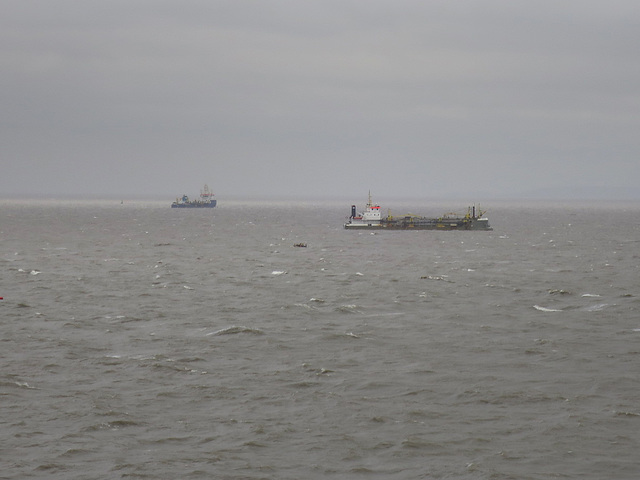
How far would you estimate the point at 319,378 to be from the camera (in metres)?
31.0

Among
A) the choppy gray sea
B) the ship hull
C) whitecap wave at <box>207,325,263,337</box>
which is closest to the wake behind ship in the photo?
the ship hull

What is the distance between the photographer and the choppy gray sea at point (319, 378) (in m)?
22.3

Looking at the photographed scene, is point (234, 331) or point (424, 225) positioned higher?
point (424, 225)

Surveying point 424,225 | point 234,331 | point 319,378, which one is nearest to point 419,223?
point 424,225

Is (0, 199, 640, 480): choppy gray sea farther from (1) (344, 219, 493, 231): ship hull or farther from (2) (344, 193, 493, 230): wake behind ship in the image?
(2) (344, 193, 493, 230): wake behind ship

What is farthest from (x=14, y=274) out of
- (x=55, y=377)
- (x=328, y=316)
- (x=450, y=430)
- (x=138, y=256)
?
(x=450, y=430)

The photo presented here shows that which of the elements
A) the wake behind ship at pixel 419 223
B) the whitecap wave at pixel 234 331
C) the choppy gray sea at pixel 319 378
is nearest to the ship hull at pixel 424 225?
the wake behind ship at pixel 419 223

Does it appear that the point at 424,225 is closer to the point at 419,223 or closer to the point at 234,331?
the point at 419,223

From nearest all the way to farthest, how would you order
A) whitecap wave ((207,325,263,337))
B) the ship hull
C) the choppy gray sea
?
the choppy gray sea → whitecap wave ((207,325,263,337)) → the ship hull

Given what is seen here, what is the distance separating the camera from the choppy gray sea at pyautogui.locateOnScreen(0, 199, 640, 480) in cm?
2230

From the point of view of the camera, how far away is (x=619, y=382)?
30.2 meters

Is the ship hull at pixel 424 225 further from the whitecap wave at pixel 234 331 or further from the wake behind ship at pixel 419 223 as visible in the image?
the whitecap wave at pixel 234 331

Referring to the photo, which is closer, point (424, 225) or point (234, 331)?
point (234, 331)

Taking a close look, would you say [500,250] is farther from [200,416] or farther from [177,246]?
[200,416]
